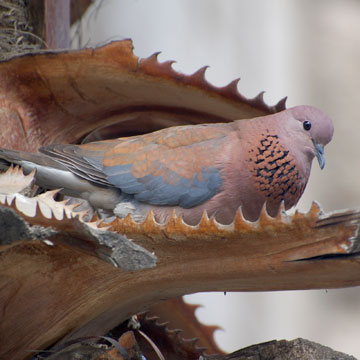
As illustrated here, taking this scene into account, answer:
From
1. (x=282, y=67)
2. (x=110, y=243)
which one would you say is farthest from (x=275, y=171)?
(x=282, y=67)

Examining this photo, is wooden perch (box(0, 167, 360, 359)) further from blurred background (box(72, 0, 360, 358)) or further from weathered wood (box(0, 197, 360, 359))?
blurred background (box(72, 0, 360, 358))

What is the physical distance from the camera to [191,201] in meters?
1.40

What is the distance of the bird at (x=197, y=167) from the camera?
139 centimetres

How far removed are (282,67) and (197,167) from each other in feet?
4.04

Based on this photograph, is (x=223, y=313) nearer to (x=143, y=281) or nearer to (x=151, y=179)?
(x=151, y=179)

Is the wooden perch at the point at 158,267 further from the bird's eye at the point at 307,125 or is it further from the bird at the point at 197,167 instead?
the bird's eye at the point at 307,125

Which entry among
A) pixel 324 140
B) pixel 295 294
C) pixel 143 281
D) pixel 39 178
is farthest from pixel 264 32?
pixel 143 281

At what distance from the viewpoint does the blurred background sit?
2469 mm

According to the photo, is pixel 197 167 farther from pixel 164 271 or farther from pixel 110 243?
pixel 110 243

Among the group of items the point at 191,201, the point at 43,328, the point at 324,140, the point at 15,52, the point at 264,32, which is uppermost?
the point at 264,32

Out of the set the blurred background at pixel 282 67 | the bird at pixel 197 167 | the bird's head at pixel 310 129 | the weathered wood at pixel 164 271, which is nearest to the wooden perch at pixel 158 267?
the weathered wood at pixel 164 271

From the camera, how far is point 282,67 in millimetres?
2561

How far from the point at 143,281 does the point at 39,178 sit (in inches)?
18.2

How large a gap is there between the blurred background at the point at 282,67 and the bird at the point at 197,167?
39.3 inches
